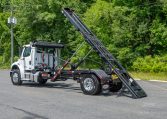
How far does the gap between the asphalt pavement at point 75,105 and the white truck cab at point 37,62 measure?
7.67 ft

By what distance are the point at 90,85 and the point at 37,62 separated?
4812mm

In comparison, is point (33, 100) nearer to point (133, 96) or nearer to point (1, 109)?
point (1, 109)

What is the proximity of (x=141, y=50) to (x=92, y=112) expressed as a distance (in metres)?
27.3

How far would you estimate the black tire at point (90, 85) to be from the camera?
16734 mm

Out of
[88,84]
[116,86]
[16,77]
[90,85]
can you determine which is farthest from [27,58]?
[116,86]

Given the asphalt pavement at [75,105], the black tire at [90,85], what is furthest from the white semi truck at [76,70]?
the asphalt pavement at [75,105]

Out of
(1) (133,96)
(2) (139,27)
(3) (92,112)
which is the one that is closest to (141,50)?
(2) (139,27)

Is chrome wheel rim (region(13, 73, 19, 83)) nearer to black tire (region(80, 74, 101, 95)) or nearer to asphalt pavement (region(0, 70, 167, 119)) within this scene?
asphalt pavement (region(0, 70, 167, 119))

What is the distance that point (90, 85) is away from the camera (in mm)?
17047

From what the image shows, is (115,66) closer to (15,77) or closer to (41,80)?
(41,80)

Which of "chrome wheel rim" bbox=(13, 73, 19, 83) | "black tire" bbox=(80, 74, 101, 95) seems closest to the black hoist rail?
"black tire" bbox=(80, 74, 101, 95)

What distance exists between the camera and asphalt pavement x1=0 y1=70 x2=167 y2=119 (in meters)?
11.8

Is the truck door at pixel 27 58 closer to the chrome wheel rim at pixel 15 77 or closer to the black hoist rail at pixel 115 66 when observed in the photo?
the chrome wheel rim at pixel 15 77

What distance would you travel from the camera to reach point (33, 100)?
1512 cm
